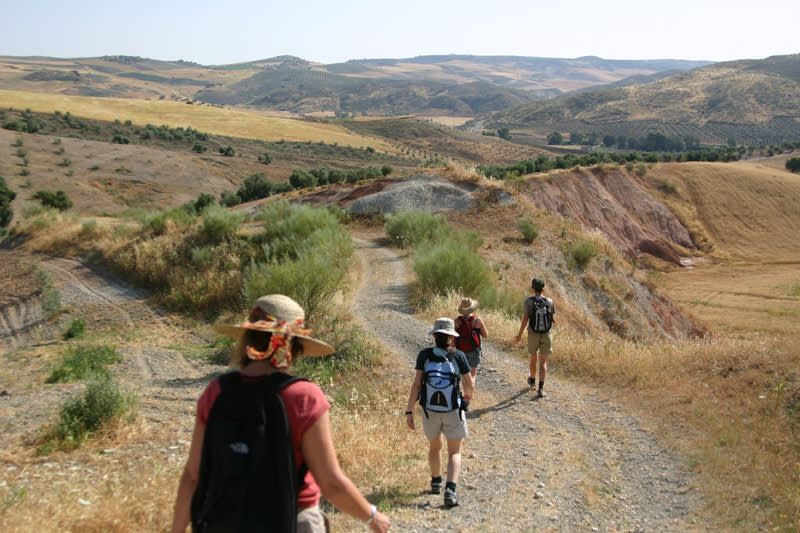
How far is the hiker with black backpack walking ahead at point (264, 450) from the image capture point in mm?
2133

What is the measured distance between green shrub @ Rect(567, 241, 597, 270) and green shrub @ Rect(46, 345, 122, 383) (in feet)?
51.4

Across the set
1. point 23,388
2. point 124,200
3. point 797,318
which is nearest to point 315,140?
point 124,200

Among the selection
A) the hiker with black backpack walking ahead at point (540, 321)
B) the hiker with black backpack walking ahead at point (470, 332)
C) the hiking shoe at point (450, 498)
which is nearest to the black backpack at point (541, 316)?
the hiker with black backpack walking ahead at point (540, 321)

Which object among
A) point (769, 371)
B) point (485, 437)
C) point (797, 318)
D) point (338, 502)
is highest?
point (338, 502)

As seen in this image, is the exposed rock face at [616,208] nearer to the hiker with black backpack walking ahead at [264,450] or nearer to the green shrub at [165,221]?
the green shrub at [165,221]

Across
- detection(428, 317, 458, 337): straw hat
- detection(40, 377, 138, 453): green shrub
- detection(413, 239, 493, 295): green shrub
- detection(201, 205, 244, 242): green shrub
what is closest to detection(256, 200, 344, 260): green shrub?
→ detection(201, 205, 244, 242): green shrub

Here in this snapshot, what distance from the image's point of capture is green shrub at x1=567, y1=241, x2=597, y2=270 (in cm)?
2083

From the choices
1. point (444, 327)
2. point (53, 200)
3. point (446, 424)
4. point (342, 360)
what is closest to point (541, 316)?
point (342, 360)

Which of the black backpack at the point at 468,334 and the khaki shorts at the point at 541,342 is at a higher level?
the black backpack at the point at 468,334

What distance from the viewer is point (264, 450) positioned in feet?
7.00

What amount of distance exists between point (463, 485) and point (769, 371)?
4618 mm

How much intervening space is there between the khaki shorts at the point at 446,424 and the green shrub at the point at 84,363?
6435 mm

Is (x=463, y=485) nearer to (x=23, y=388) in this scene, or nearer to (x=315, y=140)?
(x=23, y=388)

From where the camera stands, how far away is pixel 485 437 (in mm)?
6586
